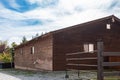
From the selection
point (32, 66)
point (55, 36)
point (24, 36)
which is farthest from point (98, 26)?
point (24, 36)

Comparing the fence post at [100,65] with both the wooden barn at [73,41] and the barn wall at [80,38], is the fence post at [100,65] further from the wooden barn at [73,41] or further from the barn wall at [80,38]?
the barn wall at [80,38]

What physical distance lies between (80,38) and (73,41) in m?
0.74

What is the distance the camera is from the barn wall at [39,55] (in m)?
21.0

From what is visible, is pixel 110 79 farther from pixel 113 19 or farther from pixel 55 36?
pixel 113 19

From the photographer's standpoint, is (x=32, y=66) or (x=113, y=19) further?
(x=32, y=66)

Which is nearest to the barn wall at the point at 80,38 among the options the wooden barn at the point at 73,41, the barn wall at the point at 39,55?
the wooden barn at the point at 73,41

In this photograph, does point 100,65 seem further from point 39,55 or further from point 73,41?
point 39,55

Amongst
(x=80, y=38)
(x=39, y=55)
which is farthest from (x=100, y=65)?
(x=39, y=55)

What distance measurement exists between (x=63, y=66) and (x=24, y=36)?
44.4m

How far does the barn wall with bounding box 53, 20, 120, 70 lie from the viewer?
2041 cm

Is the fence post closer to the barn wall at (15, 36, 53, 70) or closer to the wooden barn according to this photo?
the wooden barn

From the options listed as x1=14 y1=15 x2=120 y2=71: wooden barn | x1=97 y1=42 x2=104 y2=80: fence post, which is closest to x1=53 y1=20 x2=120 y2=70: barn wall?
x1=14 y1=15 x2=120 y2=71: wooden barn

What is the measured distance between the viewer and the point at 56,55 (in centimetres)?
2038

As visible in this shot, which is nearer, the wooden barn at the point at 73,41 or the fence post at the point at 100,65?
the fence post at the point at 100,65
